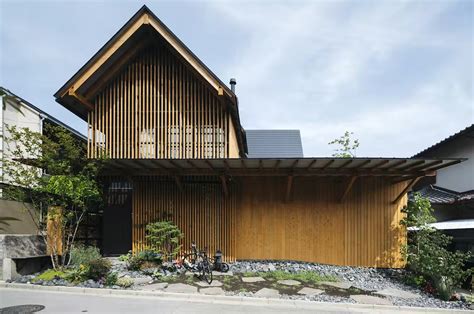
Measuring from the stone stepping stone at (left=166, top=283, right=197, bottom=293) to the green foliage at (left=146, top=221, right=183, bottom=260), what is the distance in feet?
7.61

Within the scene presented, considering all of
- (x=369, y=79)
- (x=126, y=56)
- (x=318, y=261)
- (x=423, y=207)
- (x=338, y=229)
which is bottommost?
(x=318, y=261)

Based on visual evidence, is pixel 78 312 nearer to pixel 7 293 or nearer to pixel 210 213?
pixel 7 293

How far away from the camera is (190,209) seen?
41.3 ft

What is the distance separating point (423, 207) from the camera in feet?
36.9

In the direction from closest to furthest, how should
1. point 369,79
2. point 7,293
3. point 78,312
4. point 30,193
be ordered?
1. point 78,312
2. point 7,293
3. point 30,193
4. point 369,79

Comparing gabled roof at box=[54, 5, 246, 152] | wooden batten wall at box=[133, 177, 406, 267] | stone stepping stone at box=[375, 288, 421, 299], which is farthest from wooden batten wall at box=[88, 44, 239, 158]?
stone stepping stone at box=[375, 288, 421, 299]

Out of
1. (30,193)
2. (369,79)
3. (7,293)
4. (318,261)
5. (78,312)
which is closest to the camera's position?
(78,312)

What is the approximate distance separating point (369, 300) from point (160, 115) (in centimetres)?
859

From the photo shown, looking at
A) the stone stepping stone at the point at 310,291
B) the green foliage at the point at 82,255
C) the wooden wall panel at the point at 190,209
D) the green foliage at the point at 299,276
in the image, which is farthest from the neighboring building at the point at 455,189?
the green foliage at the point at 82,255

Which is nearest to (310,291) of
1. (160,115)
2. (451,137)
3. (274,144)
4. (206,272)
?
(206,272)

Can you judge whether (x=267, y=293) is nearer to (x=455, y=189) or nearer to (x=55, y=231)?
(x=55, y=231)

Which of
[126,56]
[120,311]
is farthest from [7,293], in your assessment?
[126,56]

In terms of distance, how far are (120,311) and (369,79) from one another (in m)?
10.8

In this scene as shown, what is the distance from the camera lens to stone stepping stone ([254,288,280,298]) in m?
8.80
